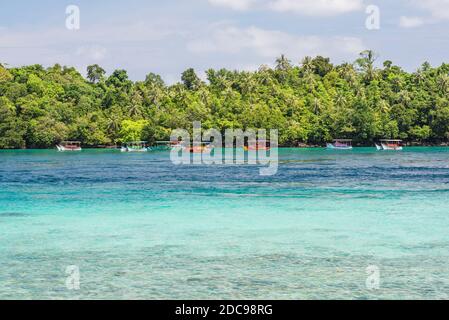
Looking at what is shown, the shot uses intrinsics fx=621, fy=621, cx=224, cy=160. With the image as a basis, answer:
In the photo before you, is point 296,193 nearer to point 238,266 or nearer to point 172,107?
point 238,266

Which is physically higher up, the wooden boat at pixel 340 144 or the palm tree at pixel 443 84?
the palm tree at pixel 443 84

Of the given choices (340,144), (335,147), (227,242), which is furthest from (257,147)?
(227,242)

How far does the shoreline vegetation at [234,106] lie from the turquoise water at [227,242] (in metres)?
77.7

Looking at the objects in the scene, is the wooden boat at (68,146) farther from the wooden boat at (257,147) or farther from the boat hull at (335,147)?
the boat hull at (335,147)

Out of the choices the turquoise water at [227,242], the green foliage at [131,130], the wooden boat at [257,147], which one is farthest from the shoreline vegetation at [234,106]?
the turquoise water at [227,242]

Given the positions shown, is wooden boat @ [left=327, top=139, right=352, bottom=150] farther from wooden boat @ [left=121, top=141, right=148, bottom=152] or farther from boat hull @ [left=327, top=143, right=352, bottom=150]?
wooden boat @ [left=121, top=141, right=148, bottom=152]

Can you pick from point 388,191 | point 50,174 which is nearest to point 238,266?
point 388,191

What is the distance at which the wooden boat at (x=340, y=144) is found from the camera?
104 meters

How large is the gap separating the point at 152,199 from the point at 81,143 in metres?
87.1

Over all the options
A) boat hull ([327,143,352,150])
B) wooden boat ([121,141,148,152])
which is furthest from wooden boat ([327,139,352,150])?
wooden boat ([121,141,148,152])

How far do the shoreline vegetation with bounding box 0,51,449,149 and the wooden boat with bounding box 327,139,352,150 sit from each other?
55.4 inches

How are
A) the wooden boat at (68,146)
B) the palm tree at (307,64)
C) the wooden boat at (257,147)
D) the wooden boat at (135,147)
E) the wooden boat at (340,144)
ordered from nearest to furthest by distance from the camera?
the wooden boat at (257,147), the wooden boat at (135,147), the wooden boat at (340,144), the wooden boat at (68,146), the palm tree at (307,64)

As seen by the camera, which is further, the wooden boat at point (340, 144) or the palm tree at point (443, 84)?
the palm tree at point (443, 84)

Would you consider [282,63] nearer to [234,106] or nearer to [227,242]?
[234,106]
